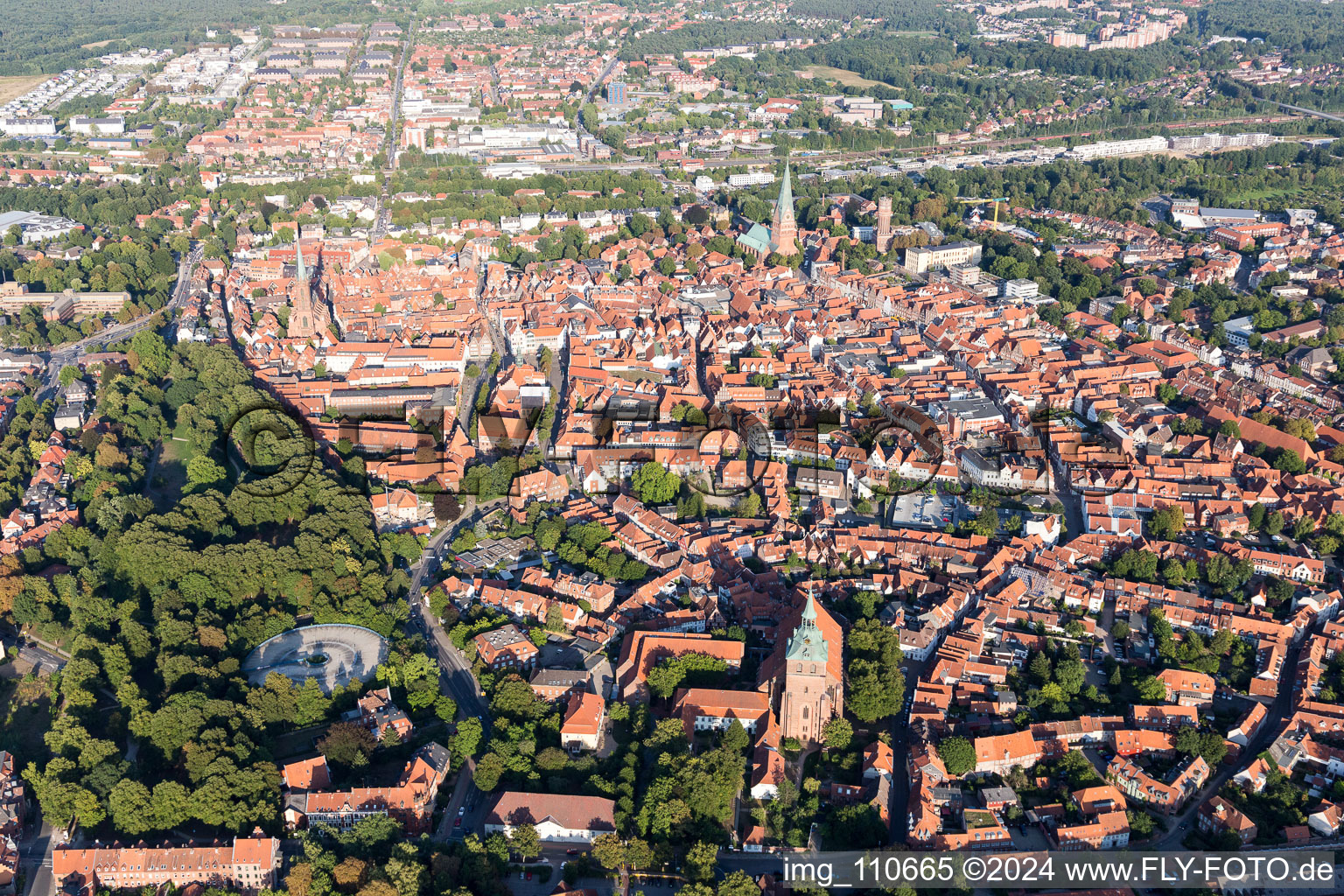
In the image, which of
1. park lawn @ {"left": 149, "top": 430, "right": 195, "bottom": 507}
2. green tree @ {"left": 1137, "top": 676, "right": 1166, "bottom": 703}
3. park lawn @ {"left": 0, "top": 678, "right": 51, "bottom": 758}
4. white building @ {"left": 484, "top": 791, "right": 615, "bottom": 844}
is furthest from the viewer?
park lawn @ {"left": 149, "top": 430, "right": 195, "bottom": 507}

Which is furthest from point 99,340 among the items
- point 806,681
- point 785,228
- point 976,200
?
point 976,200

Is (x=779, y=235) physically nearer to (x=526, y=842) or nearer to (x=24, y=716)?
(x=24, y=716)

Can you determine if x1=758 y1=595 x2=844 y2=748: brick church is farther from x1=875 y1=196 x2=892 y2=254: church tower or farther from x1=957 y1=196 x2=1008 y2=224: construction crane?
x1=957 y1=196 x2=1008 y2=224: construction crane

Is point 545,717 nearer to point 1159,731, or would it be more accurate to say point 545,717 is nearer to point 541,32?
point 1159,731

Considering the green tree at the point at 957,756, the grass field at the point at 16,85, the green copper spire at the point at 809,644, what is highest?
the grass field at the point at 16,85

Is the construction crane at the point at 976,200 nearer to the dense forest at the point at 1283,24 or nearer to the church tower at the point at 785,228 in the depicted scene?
the church tower at the point at 785,228

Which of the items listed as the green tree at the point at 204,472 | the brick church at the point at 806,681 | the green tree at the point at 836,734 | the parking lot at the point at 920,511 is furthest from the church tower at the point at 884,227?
the green tree at the point at 836,734

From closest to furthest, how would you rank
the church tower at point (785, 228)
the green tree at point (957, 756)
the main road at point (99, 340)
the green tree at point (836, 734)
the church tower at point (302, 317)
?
the green tree at point (957, 756)
the green tree at point (836, 734)
the main road at point (99, 340)
the church tower at point (302, 317)
the church tower at point (785, 228)

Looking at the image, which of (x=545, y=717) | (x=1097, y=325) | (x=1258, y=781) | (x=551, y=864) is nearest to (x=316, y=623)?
(x=545, y=717)

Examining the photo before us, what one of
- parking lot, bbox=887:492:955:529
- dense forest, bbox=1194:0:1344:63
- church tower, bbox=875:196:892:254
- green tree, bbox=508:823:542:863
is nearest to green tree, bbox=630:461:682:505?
parking lot, bbox=887:492:955:529
